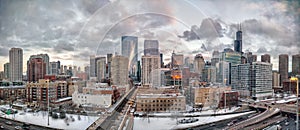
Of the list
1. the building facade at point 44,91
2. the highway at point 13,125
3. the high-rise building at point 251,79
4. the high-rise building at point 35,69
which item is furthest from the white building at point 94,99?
the high-rise building at point 251,79

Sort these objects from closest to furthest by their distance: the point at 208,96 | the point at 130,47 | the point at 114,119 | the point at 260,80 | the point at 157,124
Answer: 1. the point at 130,47
2. the point at 114,119
3. the point at 157,124
4. the point at 208,96
5. the point at 260,80

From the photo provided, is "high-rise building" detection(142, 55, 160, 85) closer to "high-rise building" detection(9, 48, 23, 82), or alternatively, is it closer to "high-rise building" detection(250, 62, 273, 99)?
"high-rise building" detection(9, 48, 23, 82)

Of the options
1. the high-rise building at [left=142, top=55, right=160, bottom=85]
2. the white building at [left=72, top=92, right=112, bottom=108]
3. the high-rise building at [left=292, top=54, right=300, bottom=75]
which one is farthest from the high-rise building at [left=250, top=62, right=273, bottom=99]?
the high-rise building at [left=142, top=55, right=160, bottom=85]

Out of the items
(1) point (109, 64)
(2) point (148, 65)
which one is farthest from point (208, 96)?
(1) point (109, 64)

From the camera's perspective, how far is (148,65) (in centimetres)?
332

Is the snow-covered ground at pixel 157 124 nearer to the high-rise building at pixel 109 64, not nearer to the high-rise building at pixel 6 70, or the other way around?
the high-rise building at pixel 109 64

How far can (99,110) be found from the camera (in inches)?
153

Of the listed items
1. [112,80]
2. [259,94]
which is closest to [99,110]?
[112,80]

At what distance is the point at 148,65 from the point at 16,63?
3835mm

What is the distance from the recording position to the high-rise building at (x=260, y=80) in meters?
10.0

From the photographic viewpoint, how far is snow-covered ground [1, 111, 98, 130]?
3785mm

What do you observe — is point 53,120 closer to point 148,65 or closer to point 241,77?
point 148,65

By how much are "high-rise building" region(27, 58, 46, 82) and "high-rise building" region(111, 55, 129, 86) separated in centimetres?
282

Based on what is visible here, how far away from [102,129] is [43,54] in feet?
9.61
